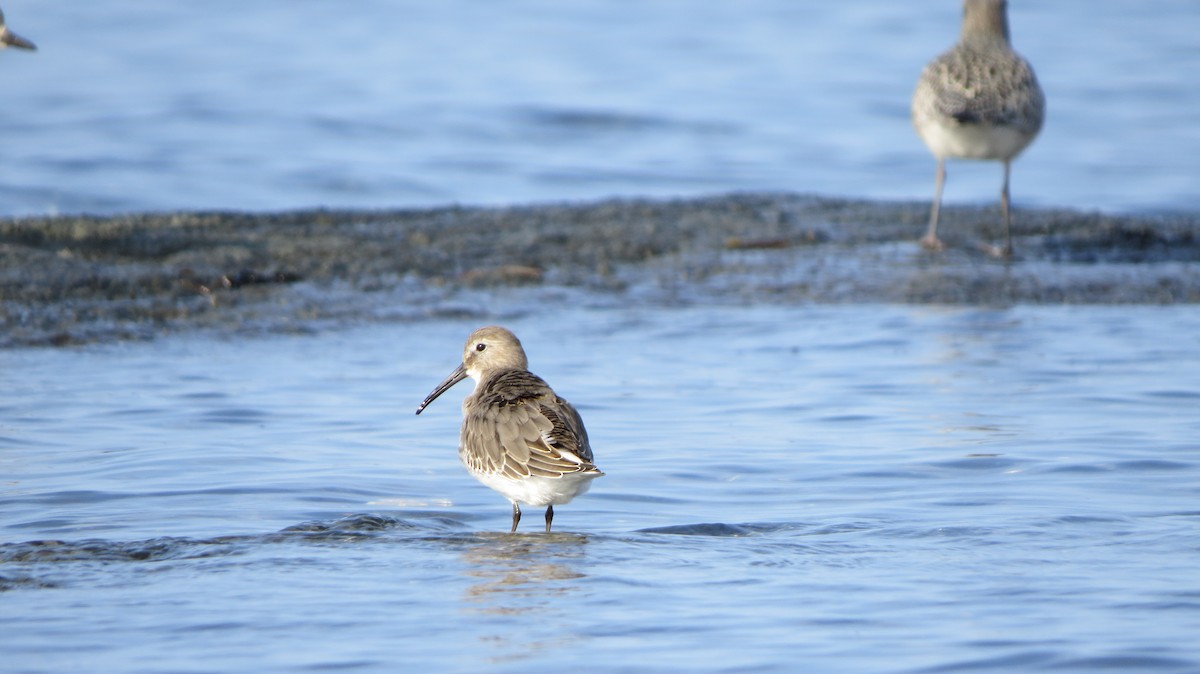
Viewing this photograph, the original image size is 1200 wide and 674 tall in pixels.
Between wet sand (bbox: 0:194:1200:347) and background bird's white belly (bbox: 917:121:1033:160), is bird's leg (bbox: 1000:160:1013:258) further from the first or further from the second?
background bird's white belly (bbox: 917:121:1033:160)

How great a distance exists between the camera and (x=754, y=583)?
5773 millimetres

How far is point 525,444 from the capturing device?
21.2 feet

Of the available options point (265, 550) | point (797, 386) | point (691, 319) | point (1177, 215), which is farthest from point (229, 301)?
point (1177, 215)

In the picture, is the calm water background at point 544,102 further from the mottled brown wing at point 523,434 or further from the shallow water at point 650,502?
the mottled brown wing at point 523,434

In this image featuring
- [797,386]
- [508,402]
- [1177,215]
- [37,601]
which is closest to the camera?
[37,601]

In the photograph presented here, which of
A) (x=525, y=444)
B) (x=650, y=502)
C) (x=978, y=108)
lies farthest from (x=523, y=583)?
(x=978, y=108)

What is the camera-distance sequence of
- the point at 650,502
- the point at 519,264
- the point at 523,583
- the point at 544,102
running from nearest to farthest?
1. the point at 523,583
2. the point at 650,502
3. the point at 519,264
4. the point at 544,102

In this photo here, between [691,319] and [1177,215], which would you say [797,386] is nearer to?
[691,319]

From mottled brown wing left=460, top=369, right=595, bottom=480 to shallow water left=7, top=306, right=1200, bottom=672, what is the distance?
1.04ft

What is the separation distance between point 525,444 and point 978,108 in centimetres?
663

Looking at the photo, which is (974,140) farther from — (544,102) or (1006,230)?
(544,102)

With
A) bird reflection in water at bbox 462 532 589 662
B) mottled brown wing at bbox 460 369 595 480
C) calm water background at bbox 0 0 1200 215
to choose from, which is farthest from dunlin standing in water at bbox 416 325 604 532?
calm water background at bbox 0 0 1200 215

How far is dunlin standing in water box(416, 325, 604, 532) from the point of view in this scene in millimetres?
6340

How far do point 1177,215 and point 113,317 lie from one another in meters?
9.08
